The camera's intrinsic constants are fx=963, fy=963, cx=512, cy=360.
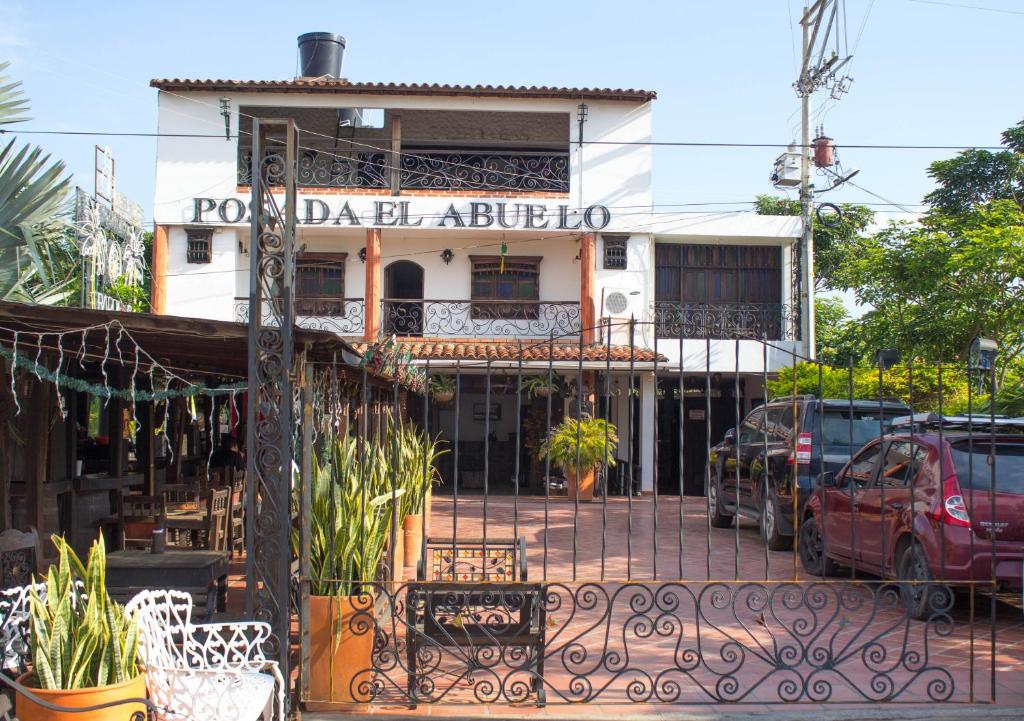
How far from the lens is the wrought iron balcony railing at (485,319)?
2067 cm

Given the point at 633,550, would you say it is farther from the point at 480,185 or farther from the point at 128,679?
the point at 480,185

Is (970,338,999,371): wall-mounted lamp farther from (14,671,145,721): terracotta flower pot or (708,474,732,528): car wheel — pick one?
(14,671,145,721): terracotta flower pot

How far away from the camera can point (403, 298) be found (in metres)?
21.5

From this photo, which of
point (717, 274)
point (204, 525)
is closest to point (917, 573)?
point (204, 525)

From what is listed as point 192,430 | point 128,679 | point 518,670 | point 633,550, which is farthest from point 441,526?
point 128,679

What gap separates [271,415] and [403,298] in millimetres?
16340

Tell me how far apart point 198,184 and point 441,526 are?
10.0 metres

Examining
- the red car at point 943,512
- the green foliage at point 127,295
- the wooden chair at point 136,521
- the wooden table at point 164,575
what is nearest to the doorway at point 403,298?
the green foliage at point 127,295

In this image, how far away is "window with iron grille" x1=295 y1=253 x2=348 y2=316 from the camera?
2080 cm

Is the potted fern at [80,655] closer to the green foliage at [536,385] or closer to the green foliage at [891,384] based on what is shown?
the green foliage at [891,384]

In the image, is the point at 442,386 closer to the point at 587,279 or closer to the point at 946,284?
the point at 587,279

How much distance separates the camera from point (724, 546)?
12.1 metres

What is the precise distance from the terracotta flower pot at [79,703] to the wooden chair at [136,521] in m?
5.71

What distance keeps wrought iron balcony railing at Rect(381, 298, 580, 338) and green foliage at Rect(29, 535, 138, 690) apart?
53.5 feet
